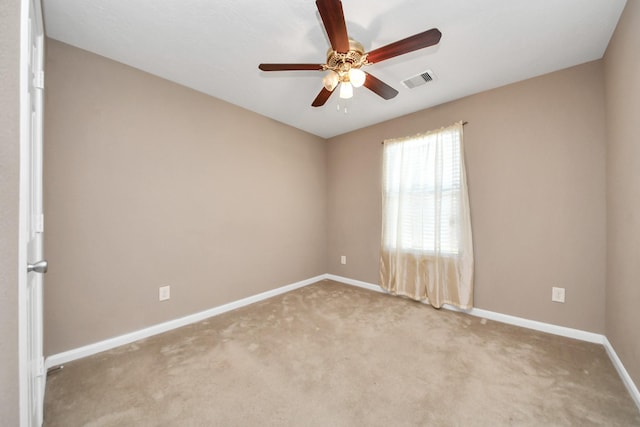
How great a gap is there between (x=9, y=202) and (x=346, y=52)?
1.62 meters

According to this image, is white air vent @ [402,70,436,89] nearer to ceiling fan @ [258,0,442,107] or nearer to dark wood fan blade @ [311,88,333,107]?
ceiling fan @ [258,0,442,107]

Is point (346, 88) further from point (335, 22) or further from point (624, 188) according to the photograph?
point (624, 188)

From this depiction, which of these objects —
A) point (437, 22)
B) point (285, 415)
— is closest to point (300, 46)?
point (437, 22)

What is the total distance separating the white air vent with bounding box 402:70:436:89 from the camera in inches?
88.3

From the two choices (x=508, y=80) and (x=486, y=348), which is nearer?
(x=486, y=348)

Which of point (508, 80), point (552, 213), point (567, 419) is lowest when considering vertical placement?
point (567, 419)

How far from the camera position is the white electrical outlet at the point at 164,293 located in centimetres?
226

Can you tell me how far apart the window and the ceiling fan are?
4.11 ft

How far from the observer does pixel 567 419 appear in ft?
4.30

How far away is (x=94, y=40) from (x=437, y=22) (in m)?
2.45

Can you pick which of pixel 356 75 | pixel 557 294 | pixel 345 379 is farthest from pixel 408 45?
pixel 557 294

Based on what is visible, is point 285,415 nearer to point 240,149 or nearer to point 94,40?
point 240,149

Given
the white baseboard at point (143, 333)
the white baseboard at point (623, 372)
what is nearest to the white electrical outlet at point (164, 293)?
the white baseboard at point (143, 333)

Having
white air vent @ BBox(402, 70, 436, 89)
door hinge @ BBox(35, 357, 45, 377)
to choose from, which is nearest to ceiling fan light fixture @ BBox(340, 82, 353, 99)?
white air vent @ BBox(402, 70, 436, 89)
